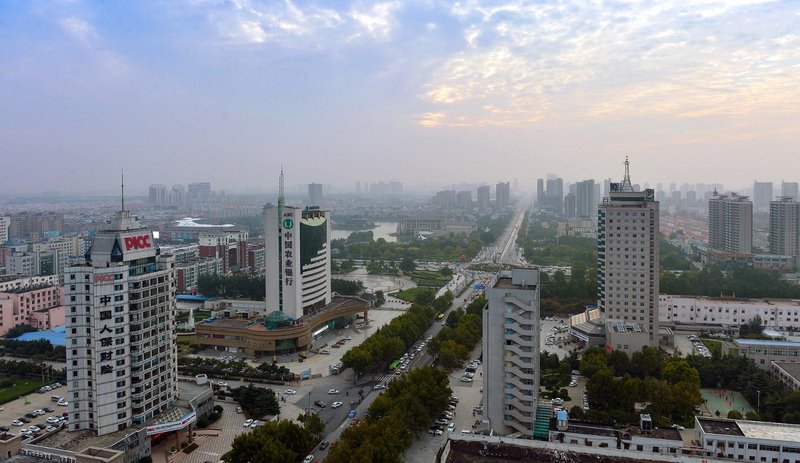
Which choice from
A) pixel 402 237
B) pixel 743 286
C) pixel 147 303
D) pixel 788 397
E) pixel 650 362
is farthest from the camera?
pixel 402 237

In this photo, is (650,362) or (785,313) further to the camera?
(785,313)

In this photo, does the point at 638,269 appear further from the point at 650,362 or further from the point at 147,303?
the point at 147,303

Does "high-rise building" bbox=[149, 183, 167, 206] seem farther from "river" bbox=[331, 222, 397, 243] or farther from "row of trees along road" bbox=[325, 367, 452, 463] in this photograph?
"row of trees along road" bbox=[325, 367, 452, 463]

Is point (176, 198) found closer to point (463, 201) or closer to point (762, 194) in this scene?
point (463, 201)

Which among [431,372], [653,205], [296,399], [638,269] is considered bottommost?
[296,399]

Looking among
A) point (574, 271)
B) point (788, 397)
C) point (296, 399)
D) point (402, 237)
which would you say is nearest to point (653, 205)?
point (788, 397)

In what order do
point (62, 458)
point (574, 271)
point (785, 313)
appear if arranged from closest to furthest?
point (62, 458), point (785, 313), point (574, 271)

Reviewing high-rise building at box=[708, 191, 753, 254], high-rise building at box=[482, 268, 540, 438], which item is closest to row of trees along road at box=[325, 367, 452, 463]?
high-rise building at box=[482, 268, 540, 438]

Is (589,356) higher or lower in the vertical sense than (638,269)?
lower
